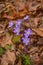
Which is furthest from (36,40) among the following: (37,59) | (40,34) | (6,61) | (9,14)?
(9,14)

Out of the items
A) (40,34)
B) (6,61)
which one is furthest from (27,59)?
(40,34)

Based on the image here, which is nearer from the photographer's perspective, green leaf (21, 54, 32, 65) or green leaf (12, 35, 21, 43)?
green leaf (21, 54, 32, 65)

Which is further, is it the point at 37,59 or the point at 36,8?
the point at 36,8

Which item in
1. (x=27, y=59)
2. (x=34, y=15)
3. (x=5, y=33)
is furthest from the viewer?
(x=34, y=15)

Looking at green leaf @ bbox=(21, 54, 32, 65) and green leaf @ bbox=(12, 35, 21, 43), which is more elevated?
green leaf @ bbox=(12, 35, 21, 43)

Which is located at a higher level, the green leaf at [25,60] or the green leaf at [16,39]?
the green leaf at [16,39]

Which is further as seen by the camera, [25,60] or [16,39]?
[16,39]

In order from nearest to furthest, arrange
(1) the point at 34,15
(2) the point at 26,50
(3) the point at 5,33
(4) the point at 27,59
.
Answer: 1. (4) the point at 27,59
2. (2) the point at 26,50
3. (3) the point at 5,33
4. (1) the point at 34,15

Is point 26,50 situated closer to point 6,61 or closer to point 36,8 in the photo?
point 6,61

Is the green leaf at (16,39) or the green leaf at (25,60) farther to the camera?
the green leaf at (16,39)
